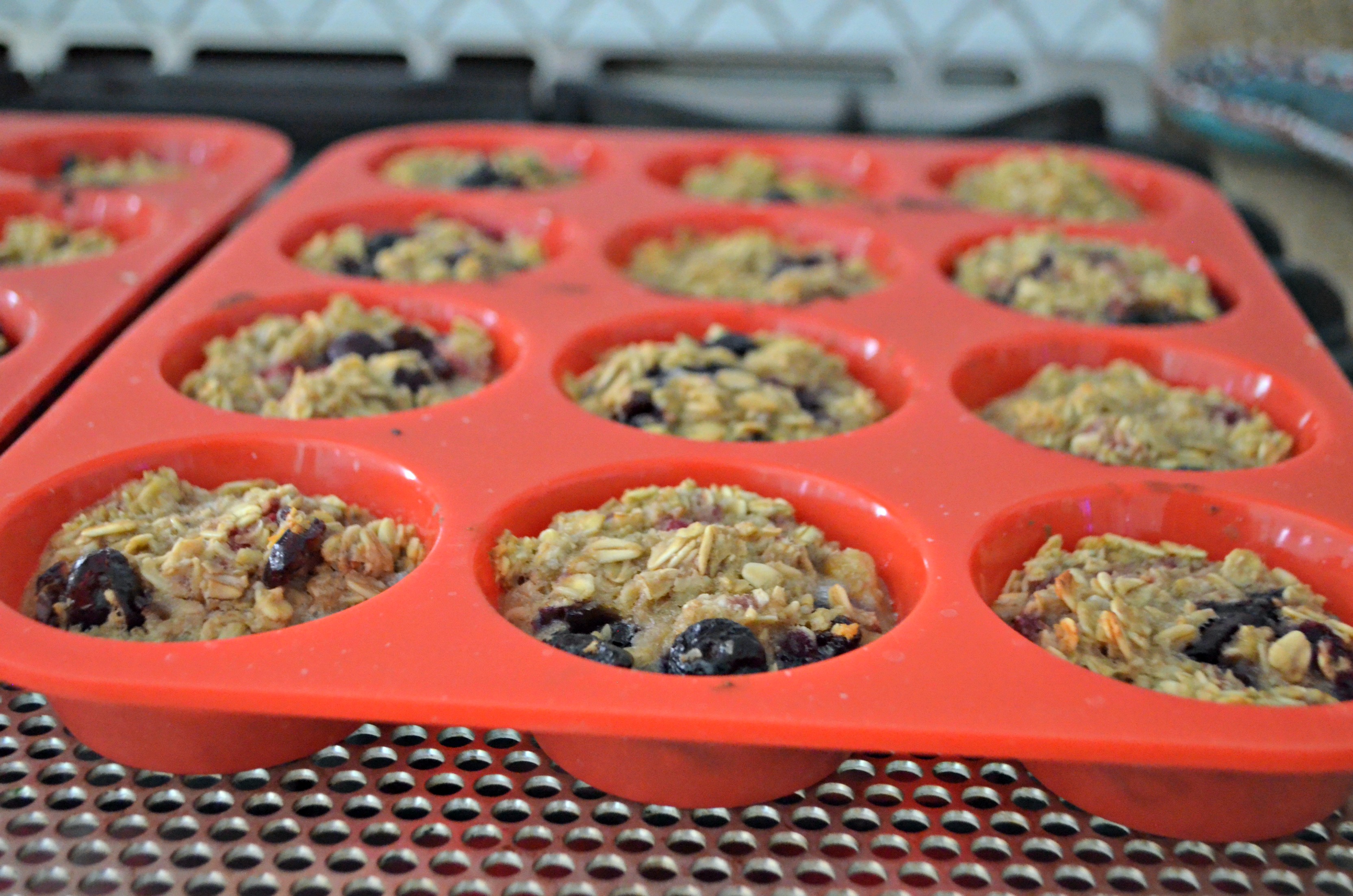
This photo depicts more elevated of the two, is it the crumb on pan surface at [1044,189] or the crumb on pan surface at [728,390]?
the crumb on pan surface at [1044,189]

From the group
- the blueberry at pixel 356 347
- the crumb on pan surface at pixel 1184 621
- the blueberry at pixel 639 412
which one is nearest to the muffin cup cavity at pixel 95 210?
the blueberry at pixel 356 347

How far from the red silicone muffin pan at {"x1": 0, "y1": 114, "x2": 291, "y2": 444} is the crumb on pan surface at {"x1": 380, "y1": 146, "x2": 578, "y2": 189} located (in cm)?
23

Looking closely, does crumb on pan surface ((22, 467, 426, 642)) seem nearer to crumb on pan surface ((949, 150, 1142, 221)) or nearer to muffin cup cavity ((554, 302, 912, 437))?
muffin cup cavity ((554, 302, 912, 437))

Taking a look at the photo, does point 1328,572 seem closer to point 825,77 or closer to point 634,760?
point 634,760

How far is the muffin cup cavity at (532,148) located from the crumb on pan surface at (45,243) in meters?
0.54

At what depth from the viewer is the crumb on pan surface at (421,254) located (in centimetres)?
187

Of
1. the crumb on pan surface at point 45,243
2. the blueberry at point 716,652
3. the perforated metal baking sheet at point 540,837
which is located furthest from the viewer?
the crumb on pan surface at point 45,243

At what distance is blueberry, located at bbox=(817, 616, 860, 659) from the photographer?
110 centimetres

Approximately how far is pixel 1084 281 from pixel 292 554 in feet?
4.24

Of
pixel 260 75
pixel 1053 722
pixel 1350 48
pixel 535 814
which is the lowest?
pixel 535 814

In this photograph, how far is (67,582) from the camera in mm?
1128

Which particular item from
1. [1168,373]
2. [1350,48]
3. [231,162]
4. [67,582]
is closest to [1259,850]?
[1168,373]

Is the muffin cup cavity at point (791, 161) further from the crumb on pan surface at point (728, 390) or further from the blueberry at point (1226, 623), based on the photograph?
the blueberry at point (1226, 623)

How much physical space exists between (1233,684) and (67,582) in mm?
1102
